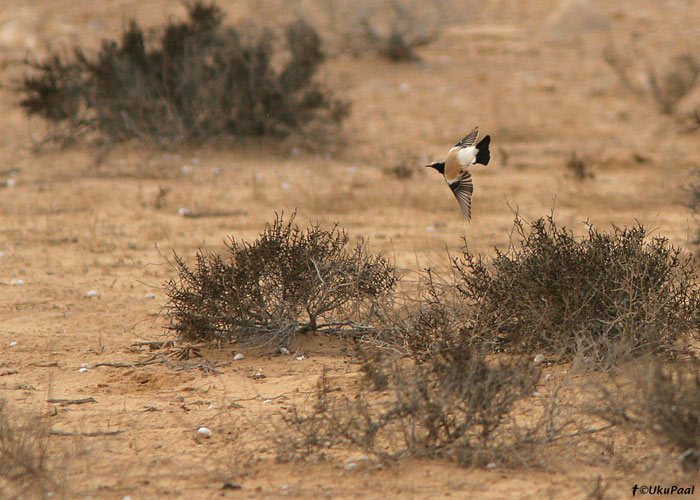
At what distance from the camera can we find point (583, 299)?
3.89 m

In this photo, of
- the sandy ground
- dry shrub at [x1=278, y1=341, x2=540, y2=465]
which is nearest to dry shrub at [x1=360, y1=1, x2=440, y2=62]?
the sandy ground

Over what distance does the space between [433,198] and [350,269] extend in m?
3.57

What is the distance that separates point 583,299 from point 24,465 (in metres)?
2.30

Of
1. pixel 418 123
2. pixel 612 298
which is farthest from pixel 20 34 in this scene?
pixel 612 298

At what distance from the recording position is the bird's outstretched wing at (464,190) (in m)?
3.62

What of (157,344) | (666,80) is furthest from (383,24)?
(157,344)

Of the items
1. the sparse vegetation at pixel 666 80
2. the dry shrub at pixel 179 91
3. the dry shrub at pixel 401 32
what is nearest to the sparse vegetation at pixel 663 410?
the dry shrub at pixel 179 91

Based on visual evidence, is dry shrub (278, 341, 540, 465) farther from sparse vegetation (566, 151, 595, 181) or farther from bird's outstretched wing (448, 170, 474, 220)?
sparse vegetation (566, 151, 595, 181)

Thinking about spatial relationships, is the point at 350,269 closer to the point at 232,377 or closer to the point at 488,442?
the point at 232,377

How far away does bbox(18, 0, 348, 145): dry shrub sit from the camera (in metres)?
9.38

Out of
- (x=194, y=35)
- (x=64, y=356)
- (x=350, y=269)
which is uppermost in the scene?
(x=194, y=35)

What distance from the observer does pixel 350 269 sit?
14.4 ft

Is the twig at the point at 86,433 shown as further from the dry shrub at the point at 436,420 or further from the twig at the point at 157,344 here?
the twig at the point at 157,344

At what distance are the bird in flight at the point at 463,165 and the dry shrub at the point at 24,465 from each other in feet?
5.68
